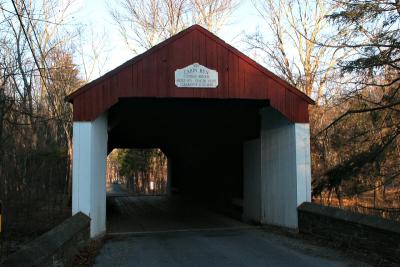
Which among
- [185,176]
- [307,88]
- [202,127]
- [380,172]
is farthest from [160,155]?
[380,172]

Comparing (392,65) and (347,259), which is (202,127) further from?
(347,259)

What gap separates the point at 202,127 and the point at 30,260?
13719mm

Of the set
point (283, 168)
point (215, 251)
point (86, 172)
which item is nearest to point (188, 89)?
point (86, 172)

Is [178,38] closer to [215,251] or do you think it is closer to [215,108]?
[215,108]

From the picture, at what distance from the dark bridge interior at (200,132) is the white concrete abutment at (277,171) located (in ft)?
2.26

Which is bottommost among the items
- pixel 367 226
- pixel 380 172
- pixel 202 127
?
pixel 367 226

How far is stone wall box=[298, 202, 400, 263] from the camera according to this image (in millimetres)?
7836

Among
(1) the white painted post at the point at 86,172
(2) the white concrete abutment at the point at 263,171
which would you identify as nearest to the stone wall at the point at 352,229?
(2) the white concrete abutment at the point at 263,171

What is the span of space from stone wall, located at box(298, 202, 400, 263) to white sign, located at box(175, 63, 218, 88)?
3.74 meters

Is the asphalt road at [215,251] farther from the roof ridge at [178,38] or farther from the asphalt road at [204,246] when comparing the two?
the roof ridge at [178,38]

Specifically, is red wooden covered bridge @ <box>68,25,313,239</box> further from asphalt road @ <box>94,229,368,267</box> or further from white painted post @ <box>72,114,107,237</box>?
asphalt road @ <box>94,229,368,267</box>

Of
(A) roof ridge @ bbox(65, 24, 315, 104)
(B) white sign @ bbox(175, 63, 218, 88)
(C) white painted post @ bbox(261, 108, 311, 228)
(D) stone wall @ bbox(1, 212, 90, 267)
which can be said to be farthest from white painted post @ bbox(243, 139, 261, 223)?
(D) stone wall @ bbox(1, 212, 90, 267)

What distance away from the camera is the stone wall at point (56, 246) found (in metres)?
5.60

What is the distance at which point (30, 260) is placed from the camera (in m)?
5.59
